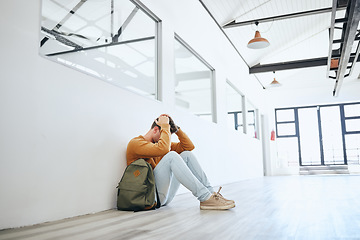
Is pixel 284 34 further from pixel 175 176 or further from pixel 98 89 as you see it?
pixel 175 176

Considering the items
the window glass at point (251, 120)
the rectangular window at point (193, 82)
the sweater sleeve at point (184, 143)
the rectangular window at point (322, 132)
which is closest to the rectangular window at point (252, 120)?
the window glass at point (251, 120)

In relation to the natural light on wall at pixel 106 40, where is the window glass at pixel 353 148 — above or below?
below

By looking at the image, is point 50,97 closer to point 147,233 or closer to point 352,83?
point 147,233

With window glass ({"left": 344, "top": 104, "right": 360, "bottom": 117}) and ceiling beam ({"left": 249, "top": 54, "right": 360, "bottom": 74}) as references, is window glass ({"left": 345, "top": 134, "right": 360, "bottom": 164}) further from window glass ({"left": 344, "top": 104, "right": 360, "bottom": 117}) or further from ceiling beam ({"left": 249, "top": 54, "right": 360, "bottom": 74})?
ceiling beam ({"left": 249, "top": 54, "right": 360, "bottom": 74})

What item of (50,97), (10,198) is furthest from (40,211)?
(50,97)

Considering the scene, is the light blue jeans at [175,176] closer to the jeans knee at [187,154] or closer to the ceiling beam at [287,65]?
the jeans knee at [187,154]

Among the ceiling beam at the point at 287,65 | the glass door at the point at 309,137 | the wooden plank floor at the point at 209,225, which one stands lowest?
the wooden plank floor at the point at 209,225

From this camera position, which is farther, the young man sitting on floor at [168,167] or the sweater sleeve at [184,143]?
the sweater sleeve at [184,143]

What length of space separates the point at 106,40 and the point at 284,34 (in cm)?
573

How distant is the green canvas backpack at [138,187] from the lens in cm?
237

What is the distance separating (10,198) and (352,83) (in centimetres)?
1131

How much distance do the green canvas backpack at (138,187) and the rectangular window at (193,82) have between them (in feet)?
6.17

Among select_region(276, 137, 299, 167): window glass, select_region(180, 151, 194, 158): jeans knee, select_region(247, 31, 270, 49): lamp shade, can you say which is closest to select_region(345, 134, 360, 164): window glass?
select_region(276, 137, 299, 167): window glass

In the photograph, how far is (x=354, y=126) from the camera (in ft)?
37.1
